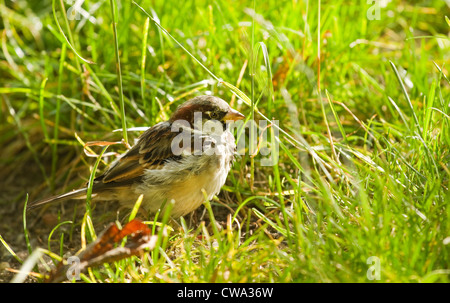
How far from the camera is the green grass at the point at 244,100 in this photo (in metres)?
2.34

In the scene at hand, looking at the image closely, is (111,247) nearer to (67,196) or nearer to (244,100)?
(67,196)

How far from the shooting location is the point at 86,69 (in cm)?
324

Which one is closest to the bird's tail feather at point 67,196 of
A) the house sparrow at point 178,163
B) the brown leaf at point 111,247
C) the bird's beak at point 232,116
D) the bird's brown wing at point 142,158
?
the house sparrow at point 178,163

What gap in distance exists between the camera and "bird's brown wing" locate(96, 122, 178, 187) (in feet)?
9.05

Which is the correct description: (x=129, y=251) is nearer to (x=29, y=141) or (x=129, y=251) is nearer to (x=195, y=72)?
(x=195, y=72)

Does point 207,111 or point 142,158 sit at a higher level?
point 207,111

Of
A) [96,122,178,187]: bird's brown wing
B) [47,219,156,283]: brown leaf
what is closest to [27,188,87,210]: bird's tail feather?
[96,122,178,187]: bird's brown wing

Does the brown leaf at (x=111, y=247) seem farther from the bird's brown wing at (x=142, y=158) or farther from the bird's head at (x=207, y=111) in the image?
the bird's head at (x=207, y=111)

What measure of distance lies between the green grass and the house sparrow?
164 millimetres

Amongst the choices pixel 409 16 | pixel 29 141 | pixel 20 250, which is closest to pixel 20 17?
pixel 29 141

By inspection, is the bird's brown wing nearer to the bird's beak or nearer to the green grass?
the green grass

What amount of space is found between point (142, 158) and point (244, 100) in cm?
65

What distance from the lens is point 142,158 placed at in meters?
2.78

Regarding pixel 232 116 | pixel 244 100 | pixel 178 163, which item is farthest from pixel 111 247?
pixel 232 116
